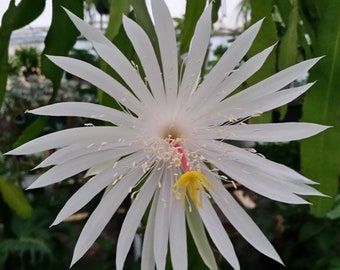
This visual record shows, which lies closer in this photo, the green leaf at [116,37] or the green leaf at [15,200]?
the green leaf at [116,37]

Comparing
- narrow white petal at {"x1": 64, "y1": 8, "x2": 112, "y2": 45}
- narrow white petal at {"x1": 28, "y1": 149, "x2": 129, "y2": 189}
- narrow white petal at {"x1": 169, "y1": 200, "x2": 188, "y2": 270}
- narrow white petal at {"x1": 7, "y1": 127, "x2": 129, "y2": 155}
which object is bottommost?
narrow white petal at {"x1": 169, "y1": 200, "x2": 188, "y2": 270}

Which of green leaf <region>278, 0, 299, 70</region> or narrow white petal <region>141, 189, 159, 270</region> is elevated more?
green leaf <region>278, 0, 299, 70</region>

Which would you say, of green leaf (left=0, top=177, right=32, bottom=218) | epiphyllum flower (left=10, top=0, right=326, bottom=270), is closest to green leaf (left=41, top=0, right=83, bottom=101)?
epiphyllum flower (left=10, top=0, right=326, bottom=270)

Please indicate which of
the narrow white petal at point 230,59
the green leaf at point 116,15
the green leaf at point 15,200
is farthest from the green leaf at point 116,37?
the green leaf at point 15,200

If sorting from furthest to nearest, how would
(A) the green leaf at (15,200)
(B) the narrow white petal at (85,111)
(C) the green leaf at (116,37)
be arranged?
(A) the green leaf at (15,200) → (C) the green leaf at (116,37) → (B) the narrow white petal at (85,111)

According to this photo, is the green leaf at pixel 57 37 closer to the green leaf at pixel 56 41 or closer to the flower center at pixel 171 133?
the green leaf at pixel 56 41

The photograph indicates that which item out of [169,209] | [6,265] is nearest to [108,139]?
[169,209]

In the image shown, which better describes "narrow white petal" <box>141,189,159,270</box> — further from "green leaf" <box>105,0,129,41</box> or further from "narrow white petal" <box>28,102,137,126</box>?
"green leaf" <box>105,0,129,41</box>

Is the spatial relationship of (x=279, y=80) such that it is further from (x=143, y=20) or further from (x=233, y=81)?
(x=143, y=20)

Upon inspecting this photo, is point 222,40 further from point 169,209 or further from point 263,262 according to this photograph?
point 169,209
